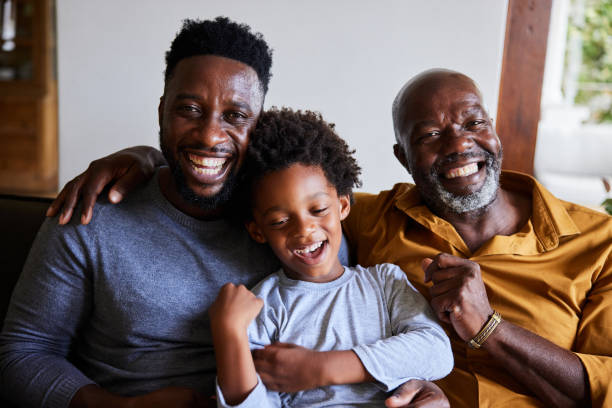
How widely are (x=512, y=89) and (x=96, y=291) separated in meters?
2.08

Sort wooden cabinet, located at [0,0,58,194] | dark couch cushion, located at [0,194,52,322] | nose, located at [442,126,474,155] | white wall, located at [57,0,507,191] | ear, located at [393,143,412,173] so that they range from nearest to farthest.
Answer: nose, located at [442,126,474,155], dark couch cushion, located at [0,194,52,322], ear, located at [393,143,412,173], white wall, located at [57,0,507,191], wooden cabinet, located at [0,0,58,194]

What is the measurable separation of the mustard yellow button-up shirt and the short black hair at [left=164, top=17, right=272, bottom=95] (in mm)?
721

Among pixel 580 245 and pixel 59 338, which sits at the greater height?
pixel 580 245

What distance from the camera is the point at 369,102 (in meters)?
2.64

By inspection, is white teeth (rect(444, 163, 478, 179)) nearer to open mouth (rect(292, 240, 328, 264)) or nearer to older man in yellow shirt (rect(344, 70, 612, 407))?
older man in yellow shirt (rect(344, 70, 612, 407))

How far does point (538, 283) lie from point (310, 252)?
0.71 metres

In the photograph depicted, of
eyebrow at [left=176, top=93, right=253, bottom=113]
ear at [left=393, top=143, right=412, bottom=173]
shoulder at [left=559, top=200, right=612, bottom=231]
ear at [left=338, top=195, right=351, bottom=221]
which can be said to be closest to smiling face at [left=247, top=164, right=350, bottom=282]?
ear at [left=338, top=195, right=351, bottom=221]

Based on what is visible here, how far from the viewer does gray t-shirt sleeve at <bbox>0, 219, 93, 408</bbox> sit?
1373mm

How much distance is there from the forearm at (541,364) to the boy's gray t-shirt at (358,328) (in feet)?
0.57

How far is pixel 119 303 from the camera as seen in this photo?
1.45 meters

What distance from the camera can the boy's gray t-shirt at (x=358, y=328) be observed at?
50.8 inches

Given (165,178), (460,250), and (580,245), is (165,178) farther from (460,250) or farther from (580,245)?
(580,245)

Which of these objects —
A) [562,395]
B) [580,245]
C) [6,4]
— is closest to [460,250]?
[580,245]

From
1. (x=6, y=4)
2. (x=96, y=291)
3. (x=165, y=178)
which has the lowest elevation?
(x=96, y=291)
